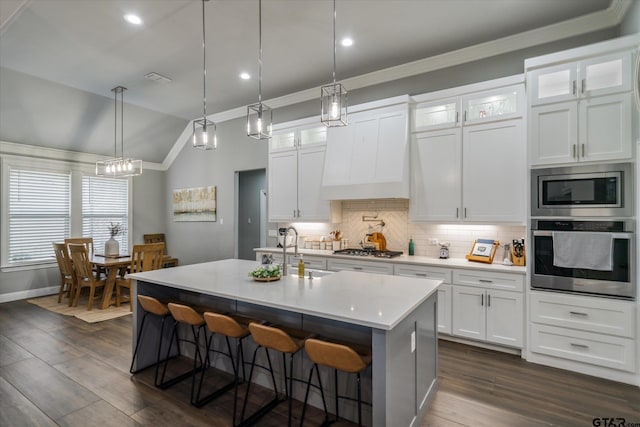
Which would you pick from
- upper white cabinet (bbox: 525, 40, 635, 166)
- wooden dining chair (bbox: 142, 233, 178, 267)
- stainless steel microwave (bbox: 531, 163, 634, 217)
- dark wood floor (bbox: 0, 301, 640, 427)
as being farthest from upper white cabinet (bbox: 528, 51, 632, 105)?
wooden dining chair (bbox: 142, 233, 178, 267)

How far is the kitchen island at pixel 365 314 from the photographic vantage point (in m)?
1.79

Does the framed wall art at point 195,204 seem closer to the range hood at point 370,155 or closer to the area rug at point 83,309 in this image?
the area rug at point 83,309

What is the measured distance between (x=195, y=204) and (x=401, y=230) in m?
4.52

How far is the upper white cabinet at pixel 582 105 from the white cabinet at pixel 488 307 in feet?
4.07

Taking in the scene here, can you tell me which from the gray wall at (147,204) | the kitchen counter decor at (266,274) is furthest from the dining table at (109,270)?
the kitchen counter decor at (266,274)

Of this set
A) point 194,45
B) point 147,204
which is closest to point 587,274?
point 194,45

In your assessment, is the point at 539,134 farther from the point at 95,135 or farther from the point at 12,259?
the point at 12,259

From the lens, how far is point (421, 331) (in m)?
2.30

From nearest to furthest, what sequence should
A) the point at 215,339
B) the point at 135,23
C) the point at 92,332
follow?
the point at 215,339
the point at 135,23
the point at 92,332

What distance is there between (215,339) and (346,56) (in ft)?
11.7

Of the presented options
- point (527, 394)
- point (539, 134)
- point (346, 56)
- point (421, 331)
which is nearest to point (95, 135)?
point (346, 56)

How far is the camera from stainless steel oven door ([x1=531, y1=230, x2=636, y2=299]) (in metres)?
2.80

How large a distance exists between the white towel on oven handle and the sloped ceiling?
2.18m

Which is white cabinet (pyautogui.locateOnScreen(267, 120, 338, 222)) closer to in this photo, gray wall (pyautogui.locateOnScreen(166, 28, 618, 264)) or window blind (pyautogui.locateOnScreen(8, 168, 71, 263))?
gray wall (pyautogui.locateOnScreen(166, 28, 618, 264))
